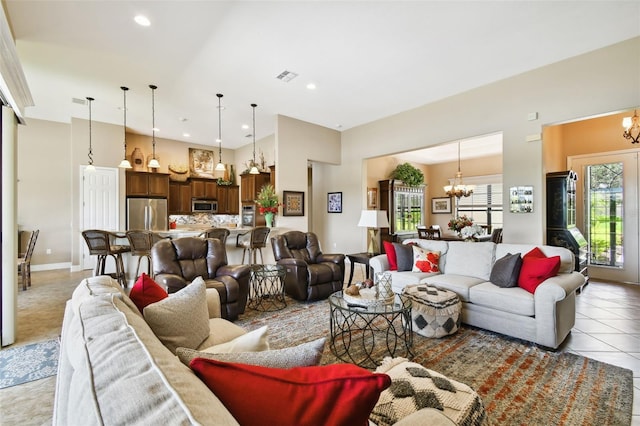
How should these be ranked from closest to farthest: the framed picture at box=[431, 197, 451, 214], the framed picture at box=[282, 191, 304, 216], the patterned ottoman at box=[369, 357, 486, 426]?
the patterned ottoman at box=[369, 357, 486, 426] < the framed picture at box=[282, 191, 304, 216] < the framed picture at box=[431, 197, 451, 214]

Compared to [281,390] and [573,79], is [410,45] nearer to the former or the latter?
[573,79]

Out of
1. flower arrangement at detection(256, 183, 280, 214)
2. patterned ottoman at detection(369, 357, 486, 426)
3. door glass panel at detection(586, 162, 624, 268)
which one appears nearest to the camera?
patterned ottoman at detection(369, 357, 486, 426)

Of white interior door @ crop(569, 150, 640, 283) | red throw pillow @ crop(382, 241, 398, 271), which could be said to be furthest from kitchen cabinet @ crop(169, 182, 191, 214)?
white interior door @ crop(569, 150, 640, 283)

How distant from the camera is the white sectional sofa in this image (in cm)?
269

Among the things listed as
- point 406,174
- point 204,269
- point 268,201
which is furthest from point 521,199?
point 204,269

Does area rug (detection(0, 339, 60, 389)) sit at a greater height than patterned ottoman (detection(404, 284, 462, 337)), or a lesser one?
lesser

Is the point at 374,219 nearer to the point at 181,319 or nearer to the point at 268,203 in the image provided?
A: the point at 268,203

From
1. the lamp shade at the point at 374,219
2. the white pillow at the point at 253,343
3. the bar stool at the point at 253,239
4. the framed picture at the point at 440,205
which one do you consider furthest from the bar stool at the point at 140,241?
the framed picture at the point at 440,205

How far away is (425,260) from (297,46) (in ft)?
10.6

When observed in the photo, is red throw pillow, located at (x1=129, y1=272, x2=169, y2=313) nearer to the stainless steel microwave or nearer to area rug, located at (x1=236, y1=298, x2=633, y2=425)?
area rug, located at (x1=236, y1=298, x2=633, y2=425)

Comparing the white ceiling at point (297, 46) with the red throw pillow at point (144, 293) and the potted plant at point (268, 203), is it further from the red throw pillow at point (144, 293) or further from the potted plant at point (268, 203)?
the red throw pillow at point (144, 293)

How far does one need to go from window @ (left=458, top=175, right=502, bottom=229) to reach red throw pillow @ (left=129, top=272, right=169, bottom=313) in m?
9.29

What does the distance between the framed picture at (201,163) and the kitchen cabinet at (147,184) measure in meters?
1.14

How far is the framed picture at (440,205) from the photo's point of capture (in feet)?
31.8
